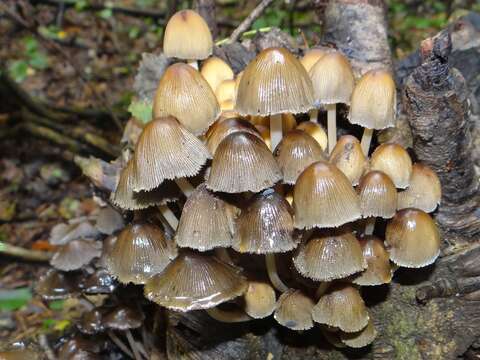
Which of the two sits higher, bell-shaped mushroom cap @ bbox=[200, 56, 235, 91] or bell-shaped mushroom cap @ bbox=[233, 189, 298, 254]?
bell-shaped mushroom cap @ bbox=[200, 56, 235, 91]

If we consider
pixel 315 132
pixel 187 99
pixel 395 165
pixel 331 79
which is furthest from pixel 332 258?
pixel 187 99

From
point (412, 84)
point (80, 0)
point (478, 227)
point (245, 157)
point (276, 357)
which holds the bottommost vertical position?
point (276, 357)

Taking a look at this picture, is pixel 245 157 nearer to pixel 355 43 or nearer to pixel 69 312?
pixel 355 43

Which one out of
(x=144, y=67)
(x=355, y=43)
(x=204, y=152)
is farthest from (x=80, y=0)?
(x=204, y=152)

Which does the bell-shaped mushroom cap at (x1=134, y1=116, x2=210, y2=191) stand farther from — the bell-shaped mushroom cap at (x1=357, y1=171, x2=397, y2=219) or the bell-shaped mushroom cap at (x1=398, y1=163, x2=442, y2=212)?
the bell-shaped mushroom cap at (x1=398, y1=163, x2=442, y2=212)

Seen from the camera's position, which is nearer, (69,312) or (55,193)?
(69,312)

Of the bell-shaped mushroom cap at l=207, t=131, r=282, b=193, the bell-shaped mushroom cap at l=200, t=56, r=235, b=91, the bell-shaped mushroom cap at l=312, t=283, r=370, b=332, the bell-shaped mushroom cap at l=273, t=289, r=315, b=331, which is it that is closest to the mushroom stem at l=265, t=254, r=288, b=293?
the bell-shaped mushroom cap at l=273, t=289, r=315, b=331

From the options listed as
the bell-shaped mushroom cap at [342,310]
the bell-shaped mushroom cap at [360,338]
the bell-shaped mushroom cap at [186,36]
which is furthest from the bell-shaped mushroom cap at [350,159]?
the bell-shaped mushroom cap at [186,36]
